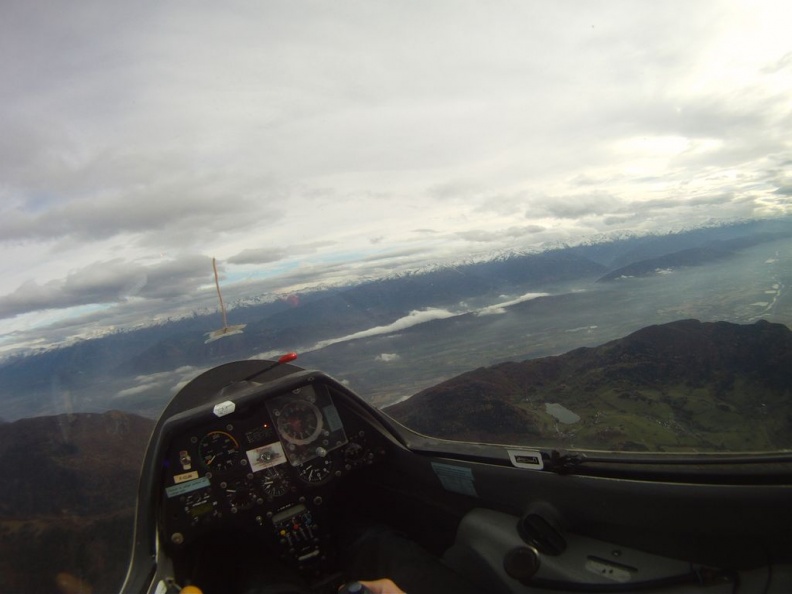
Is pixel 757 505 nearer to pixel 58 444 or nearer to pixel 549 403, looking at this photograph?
pixel 549 403

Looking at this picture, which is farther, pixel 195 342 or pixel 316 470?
pixel 195 342

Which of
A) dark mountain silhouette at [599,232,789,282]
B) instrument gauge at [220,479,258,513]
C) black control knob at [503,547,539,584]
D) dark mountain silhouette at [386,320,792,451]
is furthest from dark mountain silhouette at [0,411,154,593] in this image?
dark mountain silhouette at [599,232,789,282]

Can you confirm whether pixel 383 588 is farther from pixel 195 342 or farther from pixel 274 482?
pixel 195 342

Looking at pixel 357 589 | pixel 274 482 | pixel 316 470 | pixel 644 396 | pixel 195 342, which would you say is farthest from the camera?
pixel 195 342

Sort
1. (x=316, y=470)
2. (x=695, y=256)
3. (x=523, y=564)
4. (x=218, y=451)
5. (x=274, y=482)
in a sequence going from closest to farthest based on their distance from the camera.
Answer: (x=523, y=564) → (x=218, y=451) → (x=274, y=482) → (x=316, y=470) → (x=695, y=256)

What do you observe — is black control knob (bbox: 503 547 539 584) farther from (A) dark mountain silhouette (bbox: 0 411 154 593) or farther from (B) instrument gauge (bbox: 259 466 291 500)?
(A) dark mountain silhouette (bbox: 0 411 154 593)

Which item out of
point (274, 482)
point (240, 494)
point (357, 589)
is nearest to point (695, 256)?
point (274, 482)

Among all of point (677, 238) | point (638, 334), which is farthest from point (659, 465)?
point (677, 238)

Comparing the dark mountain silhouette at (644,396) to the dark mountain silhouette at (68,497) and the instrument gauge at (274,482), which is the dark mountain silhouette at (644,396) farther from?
the dark mountain silhouette at (68,497)
